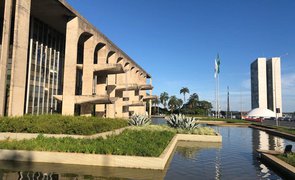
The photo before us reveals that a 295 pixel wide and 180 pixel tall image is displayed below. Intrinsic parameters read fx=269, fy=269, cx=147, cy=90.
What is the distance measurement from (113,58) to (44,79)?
15314 millimetres

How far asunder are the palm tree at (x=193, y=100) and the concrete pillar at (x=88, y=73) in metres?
99.3

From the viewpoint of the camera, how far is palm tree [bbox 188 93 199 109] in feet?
423

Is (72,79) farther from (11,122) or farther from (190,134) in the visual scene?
(190,134)

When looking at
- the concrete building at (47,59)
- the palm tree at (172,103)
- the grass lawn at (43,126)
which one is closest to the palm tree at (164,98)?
the palm tree at (172,103)

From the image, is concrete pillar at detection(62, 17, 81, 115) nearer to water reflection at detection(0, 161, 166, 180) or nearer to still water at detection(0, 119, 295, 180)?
still water at detection(0, 119, 295, 180)

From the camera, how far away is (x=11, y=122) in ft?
57.3

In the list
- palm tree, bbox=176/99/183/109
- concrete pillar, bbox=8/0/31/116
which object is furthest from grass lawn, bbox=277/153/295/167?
palm tree, bbox=176/99/183/109

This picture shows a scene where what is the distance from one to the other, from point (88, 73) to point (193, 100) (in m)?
101

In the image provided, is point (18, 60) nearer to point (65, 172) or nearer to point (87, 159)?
point (87, 159)

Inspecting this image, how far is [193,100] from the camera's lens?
425 feet

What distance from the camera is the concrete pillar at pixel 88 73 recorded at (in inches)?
1302

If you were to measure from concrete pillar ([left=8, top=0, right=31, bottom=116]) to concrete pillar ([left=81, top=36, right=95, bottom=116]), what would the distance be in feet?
36.9

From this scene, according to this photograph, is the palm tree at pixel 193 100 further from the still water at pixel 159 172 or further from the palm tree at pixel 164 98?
the still water at pixel 159 172

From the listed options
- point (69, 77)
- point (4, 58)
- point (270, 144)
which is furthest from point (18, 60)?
point (270, 144)
